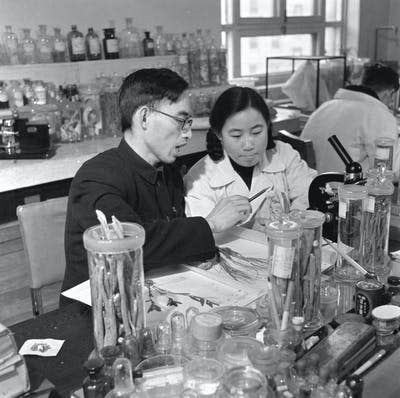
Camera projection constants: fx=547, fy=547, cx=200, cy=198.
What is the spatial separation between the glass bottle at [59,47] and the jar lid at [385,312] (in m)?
2.46

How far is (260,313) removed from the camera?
1077 mm

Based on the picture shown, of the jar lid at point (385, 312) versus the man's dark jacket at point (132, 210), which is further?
the man's dark jacket at point (132, 210)

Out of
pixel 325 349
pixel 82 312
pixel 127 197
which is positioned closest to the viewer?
pixel 325 349

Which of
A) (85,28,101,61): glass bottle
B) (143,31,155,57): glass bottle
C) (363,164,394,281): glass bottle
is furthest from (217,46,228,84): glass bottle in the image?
(363,164,394,281): glass bottle

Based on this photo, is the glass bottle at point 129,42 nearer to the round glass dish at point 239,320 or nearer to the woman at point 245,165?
the woman at point 245,165

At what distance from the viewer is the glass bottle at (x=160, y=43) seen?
Result: 3.35m

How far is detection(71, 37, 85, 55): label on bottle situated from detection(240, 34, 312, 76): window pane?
1861 millimetres

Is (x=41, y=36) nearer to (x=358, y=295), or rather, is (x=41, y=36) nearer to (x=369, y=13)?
(x=358, y=295)

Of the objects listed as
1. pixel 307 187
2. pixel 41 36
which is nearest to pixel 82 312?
pixel 307 187

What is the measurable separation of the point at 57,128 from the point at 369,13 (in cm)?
358

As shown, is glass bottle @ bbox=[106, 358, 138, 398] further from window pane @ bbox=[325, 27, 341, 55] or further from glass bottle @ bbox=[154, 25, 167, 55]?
window pane @ bbox=[325, 27, 341, 55]

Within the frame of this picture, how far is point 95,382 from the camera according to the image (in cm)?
80

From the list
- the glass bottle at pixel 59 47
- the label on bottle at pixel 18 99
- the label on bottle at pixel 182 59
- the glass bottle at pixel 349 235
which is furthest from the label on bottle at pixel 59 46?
the glass bottle at pixel 349 235

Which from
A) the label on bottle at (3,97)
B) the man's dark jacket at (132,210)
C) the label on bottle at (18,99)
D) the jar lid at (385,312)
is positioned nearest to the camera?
the jar lid at (385,312)
